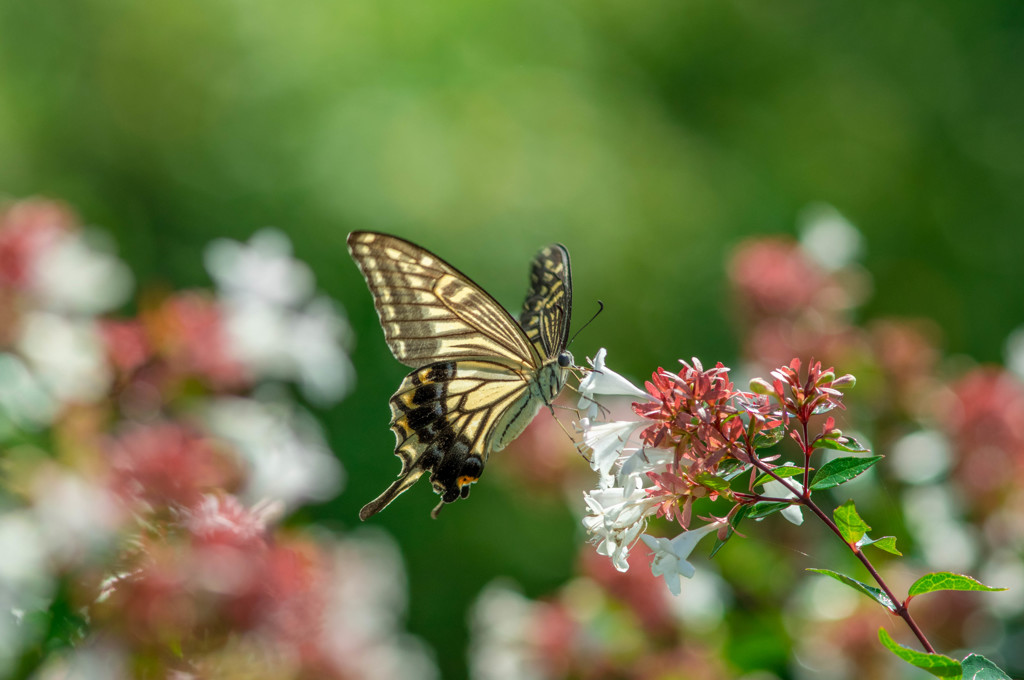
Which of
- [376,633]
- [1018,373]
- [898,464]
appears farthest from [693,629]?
[1018,373]

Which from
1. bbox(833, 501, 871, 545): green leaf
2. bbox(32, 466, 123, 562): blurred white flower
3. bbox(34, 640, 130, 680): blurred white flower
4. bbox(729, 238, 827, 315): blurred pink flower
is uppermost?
bbox(729, 238, 827, 315): blurred pink flower

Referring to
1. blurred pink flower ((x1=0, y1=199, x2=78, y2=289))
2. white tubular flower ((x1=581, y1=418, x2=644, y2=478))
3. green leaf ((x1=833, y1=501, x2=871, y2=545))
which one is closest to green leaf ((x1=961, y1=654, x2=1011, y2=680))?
green leaf ((x1=833, y1=501, x2=871, y2=545))

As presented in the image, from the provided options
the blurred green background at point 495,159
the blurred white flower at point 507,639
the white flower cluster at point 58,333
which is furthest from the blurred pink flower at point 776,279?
the blurred green background at point 495,159

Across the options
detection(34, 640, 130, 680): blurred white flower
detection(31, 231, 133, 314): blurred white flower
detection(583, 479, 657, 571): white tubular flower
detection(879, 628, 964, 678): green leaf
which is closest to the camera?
detection(879, 628, 964, 678): green leaf

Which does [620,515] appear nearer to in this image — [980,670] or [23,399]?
[980,670]

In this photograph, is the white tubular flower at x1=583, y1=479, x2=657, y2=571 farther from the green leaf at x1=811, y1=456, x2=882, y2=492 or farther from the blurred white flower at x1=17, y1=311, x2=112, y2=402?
the blurred white flower at x1=17, y1=311, x2=112, y2=402

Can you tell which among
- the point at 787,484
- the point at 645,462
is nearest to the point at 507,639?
the point at 645,462

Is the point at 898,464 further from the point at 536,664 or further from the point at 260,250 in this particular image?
the point at 260,250

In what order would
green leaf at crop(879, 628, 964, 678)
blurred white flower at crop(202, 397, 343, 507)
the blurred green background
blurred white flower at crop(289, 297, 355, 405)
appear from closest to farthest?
green leaf at crop(879, 628, 964, 678)
blurred white flower at crop(202, 397, 343, 507)
blurred white flower at crop(289, 297, 355, 405)
the blurred green background
